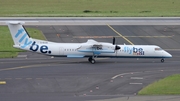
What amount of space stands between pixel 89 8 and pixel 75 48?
189ft

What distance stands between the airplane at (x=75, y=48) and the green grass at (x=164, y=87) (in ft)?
27.8

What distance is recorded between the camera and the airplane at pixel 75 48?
1940 inches

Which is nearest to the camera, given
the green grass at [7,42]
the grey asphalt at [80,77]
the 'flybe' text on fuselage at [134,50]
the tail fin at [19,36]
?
the grey asphalt at [80,77]

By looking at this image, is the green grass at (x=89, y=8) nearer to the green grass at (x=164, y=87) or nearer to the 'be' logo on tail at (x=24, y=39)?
the 'be' logo on tail at (x=24, y=39)

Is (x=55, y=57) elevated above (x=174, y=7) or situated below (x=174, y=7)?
below

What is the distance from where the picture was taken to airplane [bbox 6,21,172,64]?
49281 mm

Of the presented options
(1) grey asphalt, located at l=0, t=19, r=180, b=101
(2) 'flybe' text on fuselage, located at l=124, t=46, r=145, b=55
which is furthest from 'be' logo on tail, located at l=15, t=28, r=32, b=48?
(2) 'flybe' text on fuselage, located at l=124, t=46, r=145, b=55

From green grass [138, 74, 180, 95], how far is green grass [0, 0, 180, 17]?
51100mm

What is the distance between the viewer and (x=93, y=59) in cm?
5031

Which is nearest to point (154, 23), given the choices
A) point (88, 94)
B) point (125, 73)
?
point (125, 73)

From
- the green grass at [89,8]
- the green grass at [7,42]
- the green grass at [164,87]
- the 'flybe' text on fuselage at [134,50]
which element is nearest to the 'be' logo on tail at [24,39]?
the green grass at [7,42]

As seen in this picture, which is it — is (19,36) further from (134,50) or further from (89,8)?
(89,8)

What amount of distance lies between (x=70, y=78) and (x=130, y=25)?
37936 mm

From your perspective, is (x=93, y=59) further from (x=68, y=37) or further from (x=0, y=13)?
(x=0, y=13)
